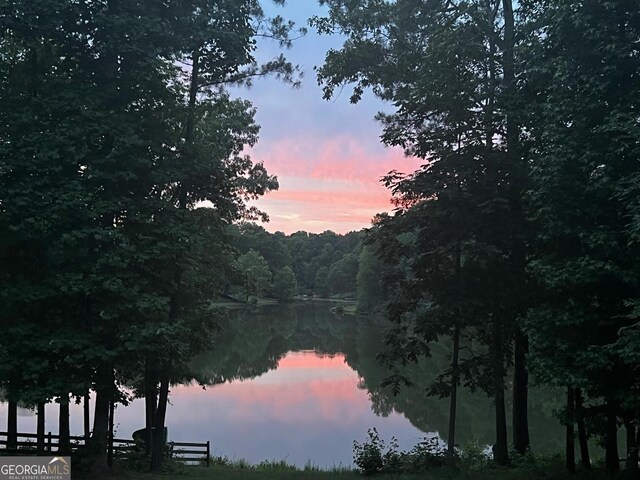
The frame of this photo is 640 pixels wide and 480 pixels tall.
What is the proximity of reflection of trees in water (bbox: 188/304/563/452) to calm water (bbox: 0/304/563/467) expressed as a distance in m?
0.06

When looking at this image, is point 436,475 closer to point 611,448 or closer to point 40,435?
point 611,448

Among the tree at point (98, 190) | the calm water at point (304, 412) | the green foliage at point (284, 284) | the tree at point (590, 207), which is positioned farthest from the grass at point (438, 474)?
the green foliage at point (284, 284)

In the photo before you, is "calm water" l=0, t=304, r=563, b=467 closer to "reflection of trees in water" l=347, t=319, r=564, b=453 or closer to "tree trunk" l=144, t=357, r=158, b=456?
"reflection of trees in water" l=347, t=319, r=564, b=453

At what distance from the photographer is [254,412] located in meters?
20.3

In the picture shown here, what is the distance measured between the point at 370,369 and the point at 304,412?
9349mm

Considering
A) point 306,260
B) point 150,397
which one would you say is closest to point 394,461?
point 150,397

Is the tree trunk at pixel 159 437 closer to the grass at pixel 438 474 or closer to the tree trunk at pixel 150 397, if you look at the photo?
the tree trunk at pixel 150 397

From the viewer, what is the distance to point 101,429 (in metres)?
9.45

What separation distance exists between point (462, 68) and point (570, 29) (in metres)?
2.54

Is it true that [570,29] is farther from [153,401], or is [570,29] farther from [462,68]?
[153,401]

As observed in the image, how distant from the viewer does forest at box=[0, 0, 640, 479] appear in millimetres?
7484

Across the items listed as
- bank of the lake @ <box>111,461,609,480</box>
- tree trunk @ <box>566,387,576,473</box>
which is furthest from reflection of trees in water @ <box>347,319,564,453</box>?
tree trunk @ <box>566,387,576,473</box>

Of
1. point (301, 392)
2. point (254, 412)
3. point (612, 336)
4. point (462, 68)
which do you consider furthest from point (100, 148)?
point (301, 392)

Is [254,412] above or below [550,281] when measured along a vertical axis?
below
